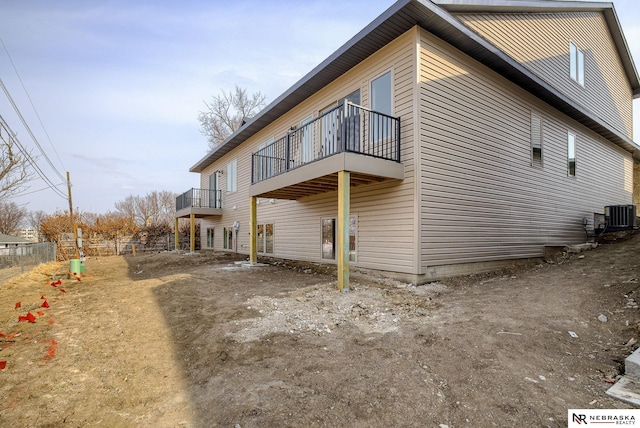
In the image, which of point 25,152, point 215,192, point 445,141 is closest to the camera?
point 445,141

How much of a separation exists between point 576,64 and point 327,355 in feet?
47.6

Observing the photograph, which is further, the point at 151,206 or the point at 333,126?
the point at 151,206

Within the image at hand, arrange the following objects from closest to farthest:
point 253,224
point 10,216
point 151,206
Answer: point 253,224
point 10,216
point 151,206

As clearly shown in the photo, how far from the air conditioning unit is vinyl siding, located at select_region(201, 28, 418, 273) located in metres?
9.24

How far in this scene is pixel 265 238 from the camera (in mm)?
12805

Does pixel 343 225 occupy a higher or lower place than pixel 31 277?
higher

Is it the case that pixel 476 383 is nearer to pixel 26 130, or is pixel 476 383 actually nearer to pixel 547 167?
pixel 547 167

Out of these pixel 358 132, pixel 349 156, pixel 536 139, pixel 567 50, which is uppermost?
pixel 567 50

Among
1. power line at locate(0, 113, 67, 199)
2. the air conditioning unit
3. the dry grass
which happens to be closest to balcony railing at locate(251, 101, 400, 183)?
the dry grass

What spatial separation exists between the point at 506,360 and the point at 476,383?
0.63 meters

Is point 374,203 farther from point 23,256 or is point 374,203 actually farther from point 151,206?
point 151,206

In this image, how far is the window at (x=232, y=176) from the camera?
51.4 feet

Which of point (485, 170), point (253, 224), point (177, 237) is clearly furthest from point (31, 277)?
point (485, 170)

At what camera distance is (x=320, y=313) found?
16.2 feet
